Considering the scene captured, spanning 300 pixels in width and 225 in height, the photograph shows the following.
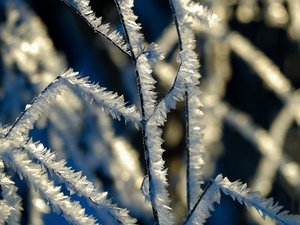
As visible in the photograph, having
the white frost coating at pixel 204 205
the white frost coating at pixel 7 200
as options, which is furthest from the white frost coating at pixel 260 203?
the white frost coating at pixel 7 200

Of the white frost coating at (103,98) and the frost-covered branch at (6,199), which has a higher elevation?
the white frost coating at (103,98)

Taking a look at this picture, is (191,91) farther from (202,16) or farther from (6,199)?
(6,199)

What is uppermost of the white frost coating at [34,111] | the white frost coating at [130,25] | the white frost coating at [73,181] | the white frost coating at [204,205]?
the white frost coating at [130,25]

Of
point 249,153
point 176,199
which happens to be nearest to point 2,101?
point 176,199

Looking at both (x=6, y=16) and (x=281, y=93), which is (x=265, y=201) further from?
(x=6, y=16)

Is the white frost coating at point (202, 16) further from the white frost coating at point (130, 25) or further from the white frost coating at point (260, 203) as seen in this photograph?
the white frost coating at point (260, 203)

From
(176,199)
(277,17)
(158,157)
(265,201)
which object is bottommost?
(176,199)
